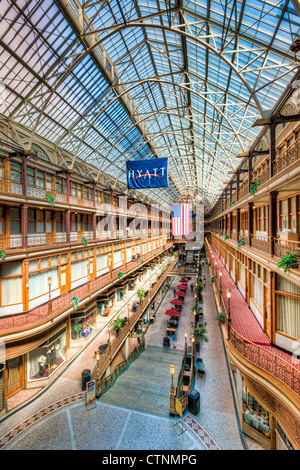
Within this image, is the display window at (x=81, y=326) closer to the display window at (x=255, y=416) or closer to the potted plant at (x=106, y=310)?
the potted plant at (x=106, y=310)

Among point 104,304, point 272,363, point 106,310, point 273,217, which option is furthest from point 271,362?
point 104,304

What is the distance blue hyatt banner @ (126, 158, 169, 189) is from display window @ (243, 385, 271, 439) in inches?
582

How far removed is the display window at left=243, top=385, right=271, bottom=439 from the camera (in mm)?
9211

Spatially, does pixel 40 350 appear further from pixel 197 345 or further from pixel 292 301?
pixel 292 301

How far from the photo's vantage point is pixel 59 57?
1320 centimetres

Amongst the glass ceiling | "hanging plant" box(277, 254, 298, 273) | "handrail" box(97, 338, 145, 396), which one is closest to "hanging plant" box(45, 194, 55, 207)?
the glass ceiling

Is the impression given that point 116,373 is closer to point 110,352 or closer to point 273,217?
point 110,352

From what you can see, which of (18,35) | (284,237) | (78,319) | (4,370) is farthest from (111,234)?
(284,237)

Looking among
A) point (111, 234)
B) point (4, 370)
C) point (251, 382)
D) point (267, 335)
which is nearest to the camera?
point (251, 382)

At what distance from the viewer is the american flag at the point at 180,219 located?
1560 inches

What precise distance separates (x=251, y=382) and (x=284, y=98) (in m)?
12.0

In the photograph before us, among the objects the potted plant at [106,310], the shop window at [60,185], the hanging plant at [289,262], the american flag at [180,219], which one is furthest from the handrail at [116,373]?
the american flag at [180,219]

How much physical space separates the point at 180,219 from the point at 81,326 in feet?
89.6

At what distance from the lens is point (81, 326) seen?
700 inches
